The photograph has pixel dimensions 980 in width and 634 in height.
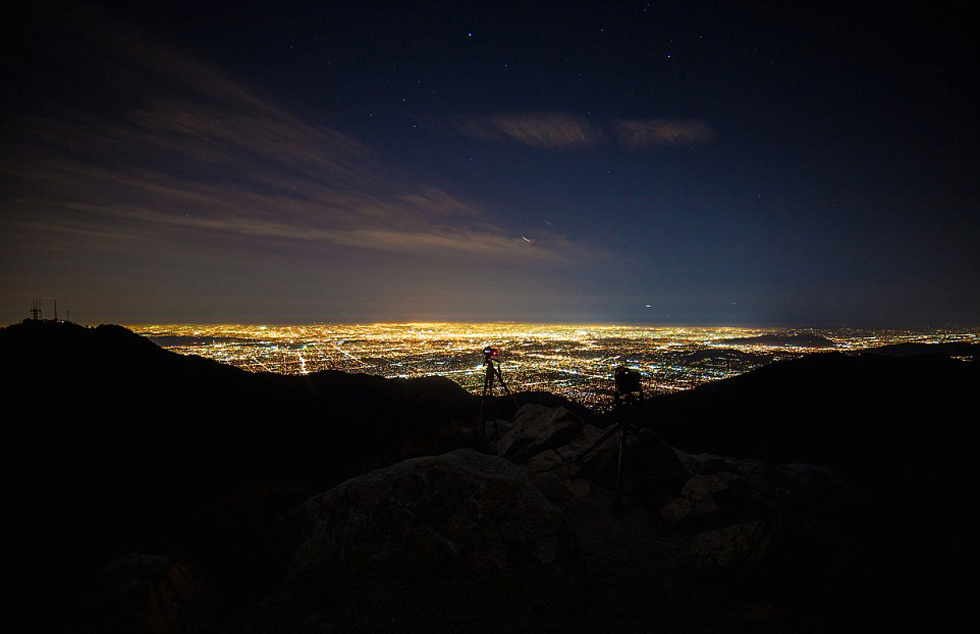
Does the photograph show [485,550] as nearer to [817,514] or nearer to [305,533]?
[305,533]

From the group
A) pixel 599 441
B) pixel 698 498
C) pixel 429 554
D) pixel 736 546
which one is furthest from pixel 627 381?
pixel 429 554

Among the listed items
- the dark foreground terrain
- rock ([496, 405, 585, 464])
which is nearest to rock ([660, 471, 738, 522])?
the dark foreground terrain

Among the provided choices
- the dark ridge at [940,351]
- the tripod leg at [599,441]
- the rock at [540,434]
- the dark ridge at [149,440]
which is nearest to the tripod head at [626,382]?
the tripod leg at [599,441]

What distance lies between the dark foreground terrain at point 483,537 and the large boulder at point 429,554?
0.02 metres

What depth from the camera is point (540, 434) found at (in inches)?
425

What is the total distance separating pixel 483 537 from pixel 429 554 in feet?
2.41

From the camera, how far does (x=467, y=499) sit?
Answer: 5.14m

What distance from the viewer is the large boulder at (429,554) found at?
4242mm

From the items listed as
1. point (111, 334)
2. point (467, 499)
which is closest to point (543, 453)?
point (467, 499)

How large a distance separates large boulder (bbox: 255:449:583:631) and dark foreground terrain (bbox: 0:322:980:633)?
2 centimetres

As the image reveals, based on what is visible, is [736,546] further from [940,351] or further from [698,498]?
[940,351]

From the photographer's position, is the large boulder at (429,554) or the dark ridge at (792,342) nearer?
the large boulder at (429,554)

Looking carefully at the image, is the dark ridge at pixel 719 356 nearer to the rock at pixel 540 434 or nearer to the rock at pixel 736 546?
the rock at pixel 540 434

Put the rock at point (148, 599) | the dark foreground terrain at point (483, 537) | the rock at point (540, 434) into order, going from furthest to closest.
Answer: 1. the rock at point (540, 434)
2. the dark foreground terrain at point (483, 537)
3. the rock at point (148, 599)
